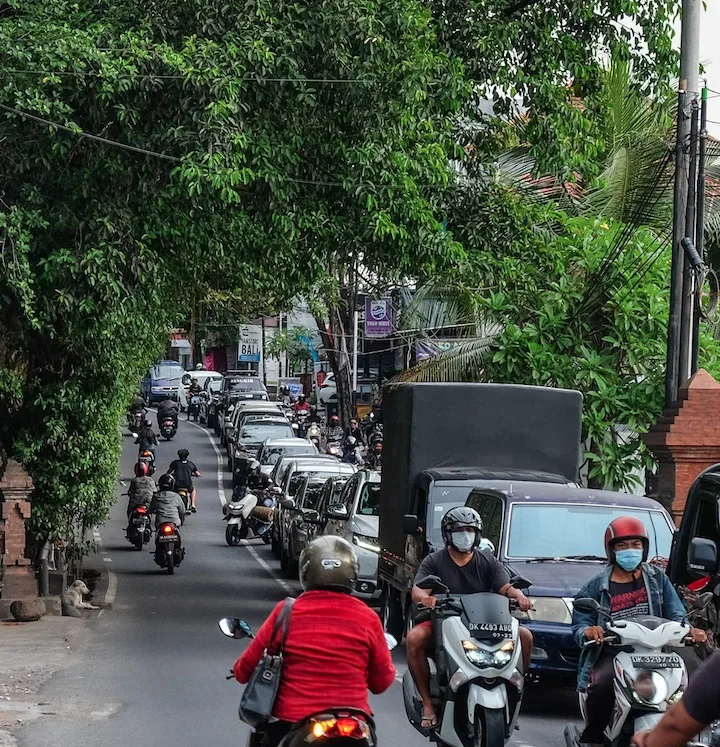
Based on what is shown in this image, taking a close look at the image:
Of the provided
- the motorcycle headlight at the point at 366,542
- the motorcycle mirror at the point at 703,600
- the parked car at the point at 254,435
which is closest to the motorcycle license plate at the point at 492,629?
the motorcycle mirror at the point at 703,600

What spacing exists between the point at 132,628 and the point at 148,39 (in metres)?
6.74

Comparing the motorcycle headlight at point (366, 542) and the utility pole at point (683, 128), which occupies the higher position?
the utility pole at point (683, 128)

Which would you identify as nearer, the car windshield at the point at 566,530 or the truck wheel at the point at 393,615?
the car windshield at the point at 566,530

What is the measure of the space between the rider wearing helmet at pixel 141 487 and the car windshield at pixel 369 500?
688 centimetres

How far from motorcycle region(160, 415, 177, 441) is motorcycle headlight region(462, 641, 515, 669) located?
50137mm

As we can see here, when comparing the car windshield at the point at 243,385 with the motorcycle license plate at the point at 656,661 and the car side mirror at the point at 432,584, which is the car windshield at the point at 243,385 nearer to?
the car side mirror at the point at 432,584

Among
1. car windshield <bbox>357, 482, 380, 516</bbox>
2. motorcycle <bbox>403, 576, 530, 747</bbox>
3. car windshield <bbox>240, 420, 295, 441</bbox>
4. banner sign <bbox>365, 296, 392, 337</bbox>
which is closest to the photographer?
motorcycle <bbox>403, 576, 530, 747</bbox>

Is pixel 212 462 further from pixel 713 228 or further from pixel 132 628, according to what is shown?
pixel 132 628

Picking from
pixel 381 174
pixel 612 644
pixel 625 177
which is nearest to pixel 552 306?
pixel 625 177

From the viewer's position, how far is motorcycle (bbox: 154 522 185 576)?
22906 millimetres

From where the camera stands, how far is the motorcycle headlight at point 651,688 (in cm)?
695

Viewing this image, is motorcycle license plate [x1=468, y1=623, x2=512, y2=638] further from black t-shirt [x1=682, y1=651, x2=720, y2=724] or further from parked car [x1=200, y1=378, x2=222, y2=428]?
parked car [x1=200, y1=378, x2=222, y2=428]

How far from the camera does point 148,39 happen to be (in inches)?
627

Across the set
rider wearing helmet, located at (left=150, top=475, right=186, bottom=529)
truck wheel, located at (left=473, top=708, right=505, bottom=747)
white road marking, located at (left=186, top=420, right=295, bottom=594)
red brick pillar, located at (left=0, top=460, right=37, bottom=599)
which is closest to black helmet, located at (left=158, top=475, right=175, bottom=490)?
rider wearing helmet, located at (left=150, top=475, right=186, bottom=529)
